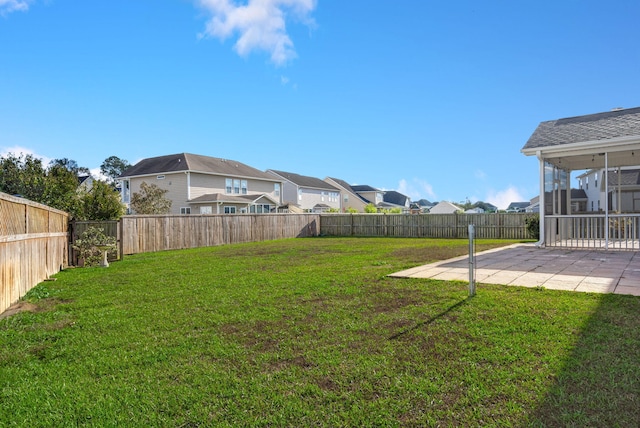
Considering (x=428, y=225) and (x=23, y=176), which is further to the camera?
(x=428, y=225)

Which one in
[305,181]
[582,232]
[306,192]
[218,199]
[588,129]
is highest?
[305,181]

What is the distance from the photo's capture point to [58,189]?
1193 cm

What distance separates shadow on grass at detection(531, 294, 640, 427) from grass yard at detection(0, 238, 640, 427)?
0.5 inches

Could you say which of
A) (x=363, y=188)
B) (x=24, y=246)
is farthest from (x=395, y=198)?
(x=24, y=246)

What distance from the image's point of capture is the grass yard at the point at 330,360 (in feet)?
7.25

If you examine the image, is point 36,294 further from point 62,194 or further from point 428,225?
point 428,225

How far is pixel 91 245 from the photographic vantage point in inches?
405

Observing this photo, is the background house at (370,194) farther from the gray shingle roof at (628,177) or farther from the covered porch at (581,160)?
the covered porch at (581,160)

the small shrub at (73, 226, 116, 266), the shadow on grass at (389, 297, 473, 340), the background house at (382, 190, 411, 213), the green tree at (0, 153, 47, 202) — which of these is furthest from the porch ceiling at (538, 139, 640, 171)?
the background house at (382, 190, 411, 213)

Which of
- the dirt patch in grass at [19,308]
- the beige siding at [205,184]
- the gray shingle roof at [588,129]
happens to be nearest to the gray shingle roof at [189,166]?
the beige siding at [205,184]

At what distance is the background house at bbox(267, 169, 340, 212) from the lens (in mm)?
39188

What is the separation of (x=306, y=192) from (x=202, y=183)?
584 inches

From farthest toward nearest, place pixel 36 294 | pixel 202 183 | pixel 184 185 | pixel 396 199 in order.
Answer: pixel 396 199 → pixel 202 183 → pixel 184 185 → pixel 36 294

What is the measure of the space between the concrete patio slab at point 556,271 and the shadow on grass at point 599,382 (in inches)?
73.3
